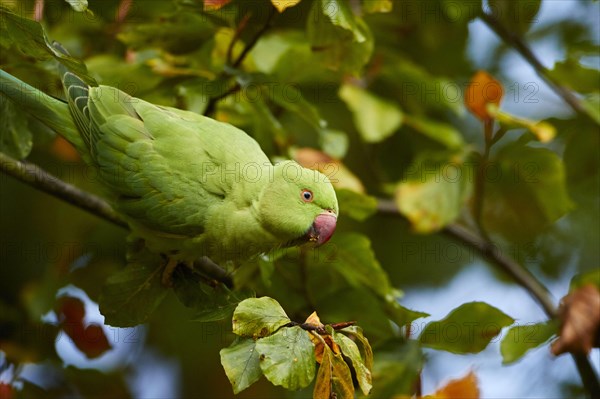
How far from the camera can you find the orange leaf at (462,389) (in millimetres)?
2692

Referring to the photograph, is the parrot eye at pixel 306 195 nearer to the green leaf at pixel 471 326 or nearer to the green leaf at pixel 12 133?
the green leaf at pixel 471 326

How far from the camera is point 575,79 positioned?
11.7 ft

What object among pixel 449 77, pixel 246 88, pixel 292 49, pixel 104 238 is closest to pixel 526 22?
pixel 449 77

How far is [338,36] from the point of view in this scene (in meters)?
3.00

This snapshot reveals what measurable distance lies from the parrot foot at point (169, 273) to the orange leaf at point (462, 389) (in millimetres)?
1047

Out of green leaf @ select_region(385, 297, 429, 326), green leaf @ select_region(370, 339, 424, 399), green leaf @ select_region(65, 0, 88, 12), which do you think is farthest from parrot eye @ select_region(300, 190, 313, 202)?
green leaf @ select_region(65, 0, 88, 12)

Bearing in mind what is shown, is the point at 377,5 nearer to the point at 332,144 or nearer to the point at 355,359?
the point at 332,144

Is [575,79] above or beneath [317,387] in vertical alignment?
above

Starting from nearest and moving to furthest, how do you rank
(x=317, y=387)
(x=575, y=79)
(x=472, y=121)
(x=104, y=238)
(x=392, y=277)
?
1. (x=317, y=387)
2. (x=575, y=79)
3. (x=104, y=238)
4. (x=392, y=277)
5. (x=472, y=121)

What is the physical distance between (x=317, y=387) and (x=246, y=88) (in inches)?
53.3

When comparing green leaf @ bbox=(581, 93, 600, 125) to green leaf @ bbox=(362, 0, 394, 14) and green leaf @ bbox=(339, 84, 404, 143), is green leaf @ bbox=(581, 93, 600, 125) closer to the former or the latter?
green leaf @ bbox=(339, 84, 404, 143)

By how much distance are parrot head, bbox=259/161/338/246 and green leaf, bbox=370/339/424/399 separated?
1.67ft

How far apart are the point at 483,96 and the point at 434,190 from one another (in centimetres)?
50

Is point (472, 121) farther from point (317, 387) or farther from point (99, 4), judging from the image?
point (317, 387)
